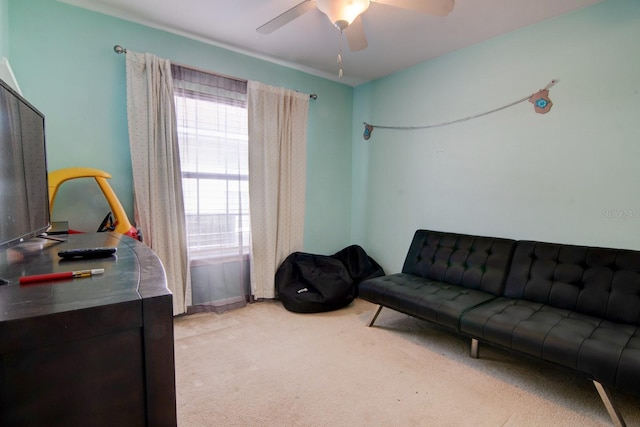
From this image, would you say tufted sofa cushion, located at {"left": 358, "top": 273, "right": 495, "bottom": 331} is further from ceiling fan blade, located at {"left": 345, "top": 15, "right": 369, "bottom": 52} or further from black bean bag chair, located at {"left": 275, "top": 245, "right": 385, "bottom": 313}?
ceiling fan blade, located at {"left": 345, "top": 15, "right": 369, "bottom": 52}

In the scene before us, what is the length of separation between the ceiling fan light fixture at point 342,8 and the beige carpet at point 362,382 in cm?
207

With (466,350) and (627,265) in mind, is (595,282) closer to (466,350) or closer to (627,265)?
(627,265)

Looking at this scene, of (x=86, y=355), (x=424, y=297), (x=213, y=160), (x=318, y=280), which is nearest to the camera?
(x=86, y=355)

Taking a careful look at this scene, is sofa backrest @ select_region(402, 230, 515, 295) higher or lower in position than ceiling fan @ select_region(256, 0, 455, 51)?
lower

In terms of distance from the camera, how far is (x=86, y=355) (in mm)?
→ 556

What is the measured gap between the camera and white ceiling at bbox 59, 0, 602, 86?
219cm

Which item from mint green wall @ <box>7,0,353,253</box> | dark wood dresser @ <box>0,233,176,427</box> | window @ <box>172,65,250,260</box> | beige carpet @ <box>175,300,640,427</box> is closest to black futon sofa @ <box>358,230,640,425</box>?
beige carpet @ <box>175,300,640,427</box>

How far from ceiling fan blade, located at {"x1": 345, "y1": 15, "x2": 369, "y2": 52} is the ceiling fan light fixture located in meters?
0.26

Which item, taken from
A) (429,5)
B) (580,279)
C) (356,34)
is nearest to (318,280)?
(580,279)

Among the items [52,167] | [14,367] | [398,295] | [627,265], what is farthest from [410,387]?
[52,167]

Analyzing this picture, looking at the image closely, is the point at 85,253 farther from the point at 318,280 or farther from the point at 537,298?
the point at 537,298

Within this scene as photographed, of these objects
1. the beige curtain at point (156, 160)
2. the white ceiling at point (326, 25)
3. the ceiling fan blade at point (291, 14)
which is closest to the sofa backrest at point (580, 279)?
the white ceiling at point (326, 25)

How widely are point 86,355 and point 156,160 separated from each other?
7.47 ft

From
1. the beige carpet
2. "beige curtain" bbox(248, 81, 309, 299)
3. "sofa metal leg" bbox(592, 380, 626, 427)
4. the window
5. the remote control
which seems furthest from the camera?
"beige curtain" bbox(248, 81, 309, 299)
